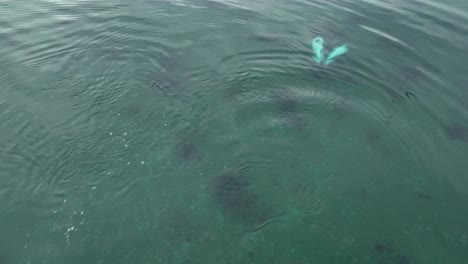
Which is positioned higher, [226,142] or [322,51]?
[322,51]

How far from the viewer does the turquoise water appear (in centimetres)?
640

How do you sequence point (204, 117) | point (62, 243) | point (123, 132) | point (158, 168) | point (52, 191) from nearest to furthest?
point (62, 243) → point (52, 191) → point (158, 168) → point (123, 132) → point (204, 117)

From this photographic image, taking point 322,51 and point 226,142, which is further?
point 322,51

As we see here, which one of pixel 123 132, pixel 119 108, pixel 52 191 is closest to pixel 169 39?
pixel 119 108

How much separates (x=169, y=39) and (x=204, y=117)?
394 centimetres

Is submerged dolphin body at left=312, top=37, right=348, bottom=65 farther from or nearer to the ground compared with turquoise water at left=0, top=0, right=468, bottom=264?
Result: farther from the ground

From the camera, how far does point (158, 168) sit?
7.50m

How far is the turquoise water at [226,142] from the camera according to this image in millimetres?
6398

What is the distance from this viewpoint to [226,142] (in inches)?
318

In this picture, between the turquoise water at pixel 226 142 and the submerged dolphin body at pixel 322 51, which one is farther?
the submerged dolphin body at pixel 322 51

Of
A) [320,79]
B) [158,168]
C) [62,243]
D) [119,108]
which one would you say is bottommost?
[62,243]

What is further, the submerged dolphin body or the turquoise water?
the submerged dolphin body

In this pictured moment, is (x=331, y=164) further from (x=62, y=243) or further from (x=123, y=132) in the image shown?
(x=62, y=243)

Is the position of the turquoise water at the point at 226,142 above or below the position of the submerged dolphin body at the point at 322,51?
below
